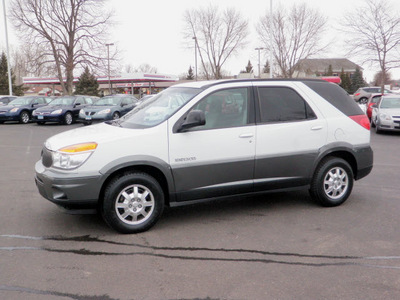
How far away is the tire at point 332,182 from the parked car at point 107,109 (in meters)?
13.3

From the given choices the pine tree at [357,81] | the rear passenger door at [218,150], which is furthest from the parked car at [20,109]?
the pine tree at [357,81]

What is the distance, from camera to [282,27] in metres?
40.0

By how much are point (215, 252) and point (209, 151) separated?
127cm

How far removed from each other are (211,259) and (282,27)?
3950 cm

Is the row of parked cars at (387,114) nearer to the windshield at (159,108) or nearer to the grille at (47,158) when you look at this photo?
the windshield at (159,108)

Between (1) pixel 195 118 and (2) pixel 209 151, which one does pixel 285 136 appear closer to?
(2) pixel 209 151

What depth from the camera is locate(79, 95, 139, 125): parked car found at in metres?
17.5

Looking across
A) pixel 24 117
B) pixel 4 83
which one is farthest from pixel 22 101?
pixel 4 83

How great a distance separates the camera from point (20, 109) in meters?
20.7

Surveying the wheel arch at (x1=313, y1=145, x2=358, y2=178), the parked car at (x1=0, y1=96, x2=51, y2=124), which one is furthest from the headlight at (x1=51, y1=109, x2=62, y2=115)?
the wheel arch at (x1=313, y1=145, x2=358, y2=178)

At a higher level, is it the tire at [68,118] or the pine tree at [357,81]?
the pine tree at [357,81]

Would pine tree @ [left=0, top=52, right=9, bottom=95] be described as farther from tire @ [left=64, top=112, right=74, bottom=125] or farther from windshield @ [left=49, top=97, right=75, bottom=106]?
tire @ [left=64, top=112, right=74, bottom=125]

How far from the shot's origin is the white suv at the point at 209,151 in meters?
4.39

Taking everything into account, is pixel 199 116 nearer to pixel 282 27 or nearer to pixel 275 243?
pixel 275 243
